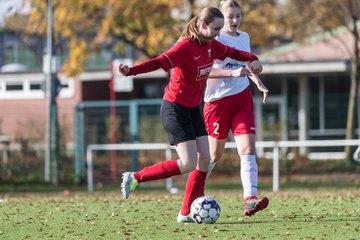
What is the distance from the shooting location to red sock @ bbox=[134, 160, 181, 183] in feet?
31.3

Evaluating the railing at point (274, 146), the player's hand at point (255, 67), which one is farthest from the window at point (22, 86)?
the player's hand at point (255, 67)

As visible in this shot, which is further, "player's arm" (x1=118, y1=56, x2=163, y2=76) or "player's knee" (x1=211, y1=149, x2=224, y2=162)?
"player's knee" (x1=211, y1=149, x2=224, y2=162)

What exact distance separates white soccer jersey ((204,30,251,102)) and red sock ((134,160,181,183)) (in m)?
1.00

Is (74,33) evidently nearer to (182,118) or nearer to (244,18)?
(244,18)

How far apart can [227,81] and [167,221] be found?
1.62 metres

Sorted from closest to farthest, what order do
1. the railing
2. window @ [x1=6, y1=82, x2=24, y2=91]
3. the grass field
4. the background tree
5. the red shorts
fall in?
the grass field, the red shorts, the railing, the background tree, window @ [x1=6, y1=82, x2=24, y2=91]

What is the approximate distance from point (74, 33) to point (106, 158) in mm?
4447

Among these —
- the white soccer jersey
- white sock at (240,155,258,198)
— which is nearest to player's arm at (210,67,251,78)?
the white soccer jersey

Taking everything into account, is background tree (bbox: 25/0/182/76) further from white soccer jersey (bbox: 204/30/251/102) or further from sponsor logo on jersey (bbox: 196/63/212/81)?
sponsor logo on jersey (bbox: 196/63/212/81)

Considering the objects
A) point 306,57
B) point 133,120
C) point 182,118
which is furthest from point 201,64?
point 306,57

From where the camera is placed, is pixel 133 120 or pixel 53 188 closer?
pixel 53 188

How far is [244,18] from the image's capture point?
26.7 metres

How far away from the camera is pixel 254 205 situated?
9.32 metres

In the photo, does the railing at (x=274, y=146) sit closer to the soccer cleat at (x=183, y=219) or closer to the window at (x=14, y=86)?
the soccer cleat at (x=183, y=219)
